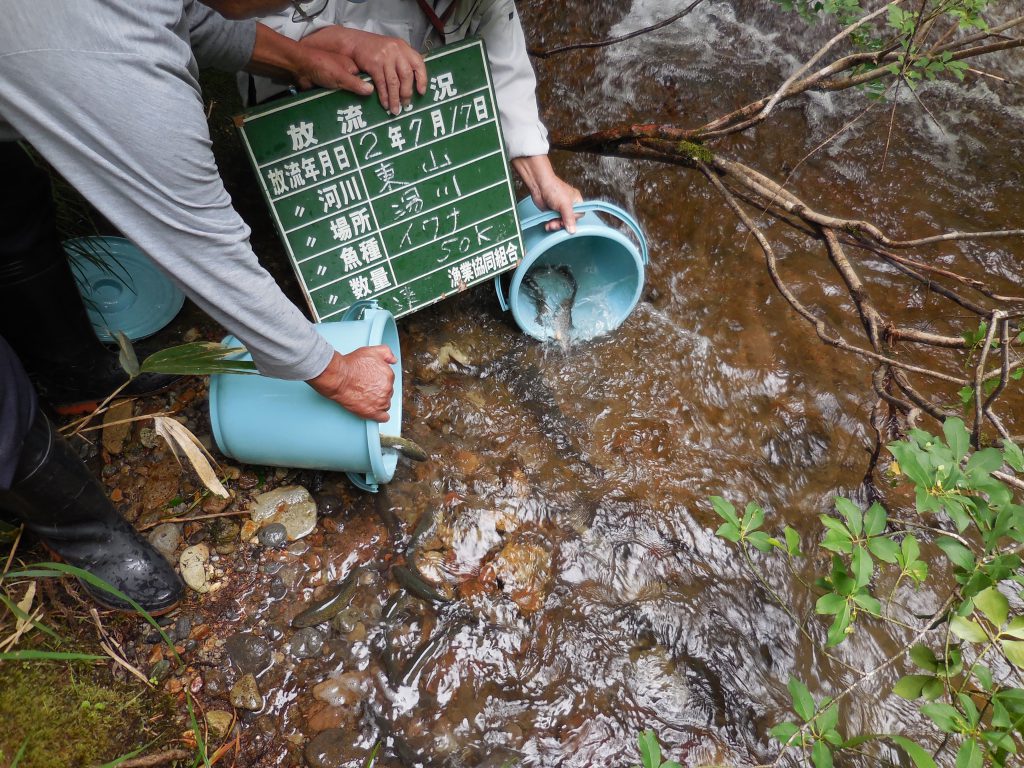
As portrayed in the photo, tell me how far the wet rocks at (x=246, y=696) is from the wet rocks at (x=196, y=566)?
32cm

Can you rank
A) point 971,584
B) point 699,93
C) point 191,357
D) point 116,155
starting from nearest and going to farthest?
point 116,155
point 971,584
point 191,357
point 699,93

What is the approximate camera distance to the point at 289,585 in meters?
2.03

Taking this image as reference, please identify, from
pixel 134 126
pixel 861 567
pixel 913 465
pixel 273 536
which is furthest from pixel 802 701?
pixel 134 126

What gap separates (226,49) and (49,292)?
915mm

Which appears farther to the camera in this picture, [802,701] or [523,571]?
[523,571]

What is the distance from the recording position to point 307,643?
6.30ft

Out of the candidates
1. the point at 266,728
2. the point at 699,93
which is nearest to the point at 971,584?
the point at 266,728

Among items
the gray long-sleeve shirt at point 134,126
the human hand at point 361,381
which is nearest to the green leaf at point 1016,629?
the human hand at point 361,381

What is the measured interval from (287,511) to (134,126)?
136 centimetres

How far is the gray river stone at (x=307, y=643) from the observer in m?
1.90

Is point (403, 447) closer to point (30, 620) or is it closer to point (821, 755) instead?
point (30, 620)

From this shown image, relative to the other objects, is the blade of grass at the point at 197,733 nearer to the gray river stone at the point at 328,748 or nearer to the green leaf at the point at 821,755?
the gray river stone at the point at 328,748

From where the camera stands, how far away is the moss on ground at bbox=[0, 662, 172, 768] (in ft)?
5.20

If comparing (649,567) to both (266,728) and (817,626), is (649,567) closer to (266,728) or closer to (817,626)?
(817,626)
